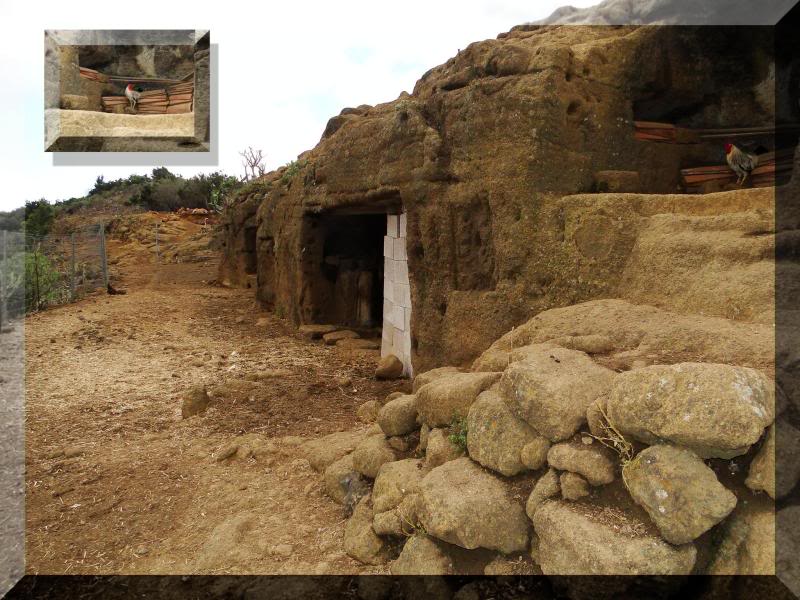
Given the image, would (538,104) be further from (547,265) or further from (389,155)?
→ (389,155)

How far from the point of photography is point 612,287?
4.17 meters

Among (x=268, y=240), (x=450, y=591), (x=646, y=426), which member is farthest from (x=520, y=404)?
(x=268, y=240)

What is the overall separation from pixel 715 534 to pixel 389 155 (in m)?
5.67

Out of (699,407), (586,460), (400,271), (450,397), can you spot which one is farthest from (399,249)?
(699,407)

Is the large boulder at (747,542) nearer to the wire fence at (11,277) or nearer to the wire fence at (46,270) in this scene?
the wire fence at (11,277)

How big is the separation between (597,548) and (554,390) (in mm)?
741

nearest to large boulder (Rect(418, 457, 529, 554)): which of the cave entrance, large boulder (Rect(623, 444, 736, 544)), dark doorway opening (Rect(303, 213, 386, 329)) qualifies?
large boulder (Rect(623, 444, 736, 544))

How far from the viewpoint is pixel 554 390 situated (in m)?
2.60

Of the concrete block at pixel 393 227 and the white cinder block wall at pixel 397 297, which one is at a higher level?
the concrete block at pixel 393 227

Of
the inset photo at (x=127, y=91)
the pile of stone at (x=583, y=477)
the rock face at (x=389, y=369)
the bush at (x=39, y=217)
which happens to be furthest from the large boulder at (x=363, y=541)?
the bush at (x=39, y=217)

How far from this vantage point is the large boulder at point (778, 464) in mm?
2020

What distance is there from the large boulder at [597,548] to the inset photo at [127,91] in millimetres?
4881

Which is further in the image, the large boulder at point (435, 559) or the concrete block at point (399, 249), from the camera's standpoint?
the concrete block at point (399, 249)

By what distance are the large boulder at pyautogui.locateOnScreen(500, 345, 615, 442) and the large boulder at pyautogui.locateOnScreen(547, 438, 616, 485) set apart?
A: 0.24 feet
